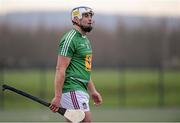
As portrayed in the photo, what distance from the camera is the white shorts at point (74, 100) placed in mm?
7934

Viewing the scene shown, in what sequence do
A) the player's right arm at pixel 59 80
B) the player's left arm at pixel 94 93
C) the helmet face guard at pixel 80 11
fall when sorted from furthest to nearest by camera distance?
the player's left arm at pixel 94 93 < the helmet face guard at pixel 80 11 < the player's right arm at pixel 59 80

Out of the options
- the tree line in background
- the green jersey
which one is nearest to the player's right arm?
the green jersey

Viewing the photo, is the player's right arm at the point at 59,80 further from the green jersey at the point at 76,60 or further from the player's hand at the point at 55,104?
the green jersey at the point at 76,60

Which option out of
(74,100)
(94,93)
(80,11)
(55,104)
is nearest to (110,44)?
(94,93)

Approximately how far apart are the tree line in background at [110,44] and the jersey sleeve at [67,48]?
18.9 meters

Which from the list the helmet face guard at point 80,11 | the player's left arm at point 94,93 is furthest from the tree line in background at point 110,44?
the helmet face guard at point 80,11

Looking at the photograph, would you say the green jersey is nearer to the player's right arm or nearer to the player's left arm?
the player's right arm

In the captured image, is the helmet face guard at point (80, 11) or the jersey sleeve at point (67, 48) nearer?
the jersey sleeve at point (67, 48)

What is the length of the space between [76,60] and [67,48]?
0.67 feet

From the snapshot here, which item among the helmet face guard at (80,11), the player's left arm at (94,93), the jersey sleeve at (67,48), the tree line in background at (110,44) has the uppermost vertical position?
the helmet face guard at (80,11)

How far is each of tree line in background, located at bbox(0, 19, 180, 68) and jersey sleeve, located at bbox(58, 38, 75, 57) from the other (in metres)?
18.9

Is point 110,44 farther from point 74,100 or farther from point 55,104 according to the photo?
point 55,104

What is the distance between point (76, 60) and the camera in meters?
7.96

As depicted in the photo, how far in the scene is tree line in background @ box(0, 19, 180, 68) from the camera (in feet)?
93.0
